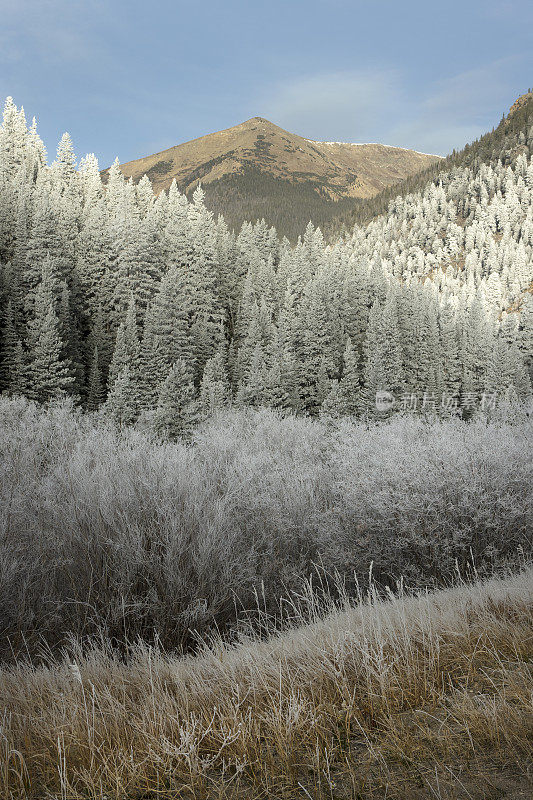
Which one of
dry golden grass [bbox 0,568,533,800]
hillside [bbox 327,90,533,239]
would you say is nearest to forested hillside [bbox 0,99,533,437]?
dry golden grass [bbox 0,568,533,800]

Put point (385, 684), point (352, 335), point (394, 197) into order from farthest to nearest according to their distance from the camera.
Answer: point (394, 197) → point (352, 335) → point (385, 684)

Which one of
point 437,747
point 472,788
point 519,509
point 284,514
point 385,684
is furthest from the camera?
point 284,514

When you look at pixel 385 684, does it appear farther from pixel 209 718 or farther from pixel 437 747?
pixel 209 718

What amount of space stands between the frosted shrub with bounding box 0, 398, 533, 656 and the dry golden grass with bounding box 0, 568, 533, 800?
4040mm

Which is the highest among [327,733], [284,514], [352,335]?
[352,335]

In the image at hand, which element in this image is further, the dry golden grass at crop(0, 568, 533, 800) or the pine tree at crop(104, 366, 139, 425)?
the pine tree at crop(104, 366, 139, 425)

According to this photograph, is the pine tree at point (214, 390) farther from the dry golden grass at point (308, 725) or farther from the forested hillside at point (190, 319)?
the dry golden grass at point (308, 725)

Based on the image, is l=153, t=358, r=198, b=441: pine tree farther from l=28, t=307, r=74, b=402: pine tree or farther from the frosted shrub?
the frosted shrub

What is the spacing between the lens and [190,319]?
50.0 metres

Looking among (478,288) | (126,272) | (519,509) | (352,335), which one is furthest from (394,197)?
(519,509)

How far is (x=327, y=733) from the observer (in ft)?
9.52

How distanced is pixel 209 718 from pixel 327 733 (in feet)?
2.46

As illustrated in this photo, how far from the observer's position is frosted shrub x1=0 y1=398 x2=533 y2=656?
7820mm

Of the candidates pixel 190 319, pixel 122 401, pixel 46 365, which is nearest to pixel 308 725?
pixel 122 401
